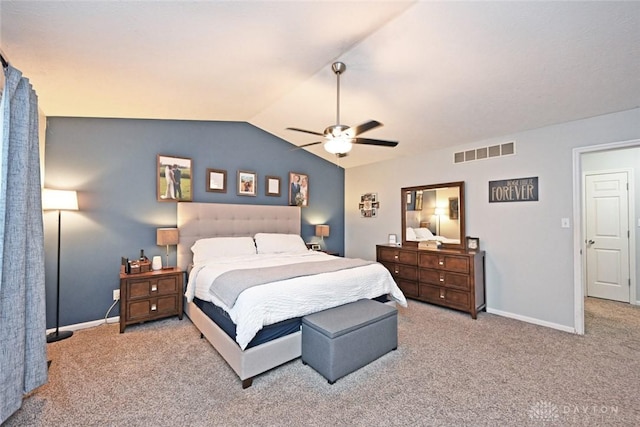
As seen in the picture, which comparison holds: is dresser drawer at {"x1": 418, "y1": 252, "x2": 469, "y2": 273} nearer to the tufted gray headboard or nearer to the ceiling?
the ceiling

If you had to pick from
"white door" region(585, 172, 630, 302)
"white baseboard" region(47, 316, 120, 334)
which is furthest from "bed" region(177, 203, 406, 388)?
"white door" region(585, 172, 630, 302)

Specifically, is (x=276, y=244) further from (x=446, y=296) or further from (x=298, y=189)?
(x=446, y=296)

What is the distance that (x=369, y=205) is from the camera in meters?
5.48

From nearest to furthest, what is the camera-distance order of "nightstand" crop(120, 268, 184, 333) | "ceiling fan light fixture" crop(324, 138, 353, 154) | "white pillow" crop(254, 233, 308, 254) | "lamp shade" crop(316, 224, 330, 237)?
"ceiling fan light fixture" crop(324, 138, 353, 154)
"nightstand" crop(120, 268, 184, 333)
"white pillow" crop(254, 233, 308, 254)
"lamp shade" crop(316, 224, 330, 237)

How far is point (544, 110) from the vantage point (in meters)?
3.05

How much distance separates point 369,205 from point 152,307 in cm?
397

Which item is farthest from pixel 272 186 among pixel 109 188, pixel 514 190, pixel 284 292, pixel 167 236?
pixel 514 190

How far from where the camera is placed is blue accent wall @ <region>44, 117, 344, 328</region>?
10.5 ft

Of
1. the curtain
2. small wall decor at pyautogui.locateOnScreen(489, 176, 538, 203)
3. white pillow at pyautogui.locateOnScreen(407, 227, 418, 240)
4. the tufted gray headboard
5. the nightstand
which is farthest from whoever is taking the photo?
white pillow at pyautogui.locateOnScreen(407, 227, 418, 240)

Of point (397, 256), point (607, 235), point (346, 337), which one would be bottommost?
point (346, 337)

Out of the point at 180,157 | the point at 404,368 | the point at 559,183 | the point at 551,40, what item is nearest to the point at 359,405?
the point at 404,368

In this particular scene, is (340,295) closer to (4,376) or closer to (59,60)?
(4,376)

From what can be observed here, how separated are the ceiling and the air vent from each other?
195mm

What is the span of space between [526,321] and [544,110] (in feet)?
8.50
